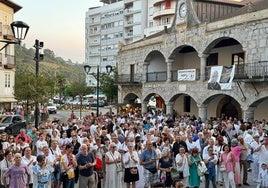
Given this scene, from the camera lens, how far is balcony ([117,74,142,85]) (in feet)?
111

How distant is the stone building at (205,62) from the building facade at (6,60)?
40.7 ft

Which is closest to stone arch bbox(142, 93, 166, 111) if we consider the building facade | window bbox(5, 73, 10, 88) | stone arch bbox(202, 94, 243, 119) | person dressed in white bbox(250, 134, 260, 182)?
stone arch bbox(202, 94, 243, 119)

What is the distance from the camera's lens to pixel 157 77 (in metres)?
31.9

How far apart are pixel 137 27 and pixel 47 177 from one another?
71.7 meters

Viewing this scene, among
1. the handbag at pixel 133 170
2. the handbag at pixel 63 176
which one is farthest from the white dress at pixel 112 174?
the handbag at pixel 63 176

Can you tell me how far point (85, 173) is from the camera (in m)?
9.71

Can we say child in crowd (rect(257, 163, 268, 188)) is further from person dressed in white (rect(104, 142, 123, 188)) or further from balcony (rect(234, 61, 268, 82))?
balcony (rect(234, 61, 268, 82))

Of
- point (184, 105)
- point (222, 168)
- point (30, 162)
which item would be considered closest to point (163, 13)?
point (184, 105)

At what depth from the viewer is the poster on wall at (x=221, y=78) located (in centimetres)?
2272

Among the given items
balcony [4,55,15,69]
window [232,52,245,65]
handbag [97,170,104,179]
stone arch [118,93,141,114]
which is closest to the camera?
handbag [97,170,104,179]

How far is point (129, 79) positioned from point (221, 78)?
12941mm

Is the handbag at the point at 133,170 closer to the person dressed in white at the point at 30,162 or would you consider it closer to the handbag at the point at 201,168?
the handbag at the point at 201,168

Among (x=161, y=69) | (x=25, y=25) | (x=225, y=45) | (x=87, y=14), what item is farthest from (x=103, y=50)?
(x=25, y=25)

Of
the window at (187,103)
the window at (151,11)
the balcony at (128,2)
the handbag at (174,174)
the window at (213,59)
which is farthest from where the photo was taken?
the balcony at (128,2)
